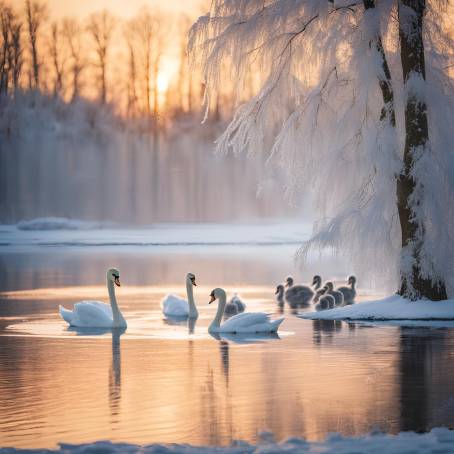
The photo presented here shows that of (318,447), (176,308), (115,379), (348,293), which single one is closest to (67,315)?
(176,308)

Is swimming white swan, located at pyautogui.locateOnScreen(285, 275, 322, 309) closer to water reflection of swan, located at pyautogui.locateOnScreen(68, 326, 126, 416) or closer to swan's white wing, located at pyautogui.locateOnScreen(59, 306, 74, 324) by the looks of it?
swan's white wing, located at pyautogui.locateOnScreen(59, 306, 74, 324)

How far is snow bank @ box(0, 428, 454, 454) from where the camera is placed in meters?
9.80

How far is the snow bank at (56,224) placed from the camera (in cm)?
7538

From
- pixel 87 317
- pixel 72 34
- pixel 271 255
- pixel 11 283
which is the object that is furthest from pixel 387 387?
pixel 72 34

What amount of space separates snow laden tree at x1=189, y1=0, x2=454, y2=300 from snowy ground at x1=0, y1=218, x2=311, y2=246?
43881 mm

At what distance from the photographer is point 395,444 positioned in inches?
394

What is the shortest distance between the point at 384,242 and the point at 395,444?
11442 millimetres

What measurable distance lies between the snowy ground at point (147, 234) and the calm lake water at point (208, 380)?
42999mm

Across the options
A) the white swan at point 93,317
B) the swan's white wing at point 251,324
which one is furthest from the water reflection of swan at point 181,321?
the swan's white wing at point 251,324

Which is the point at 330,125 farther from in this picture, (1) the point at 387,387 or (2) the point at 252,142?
(1) the point at 387,387

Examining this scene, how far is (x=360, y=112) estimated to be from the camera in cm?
2189

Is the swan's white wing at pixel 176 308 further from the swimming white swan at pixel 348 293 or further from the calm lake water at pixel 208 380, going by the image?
the swimming white swan at pixel 348 293

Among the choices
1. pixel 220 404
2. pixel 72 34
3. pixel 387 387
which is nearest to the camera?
pixel 220 404

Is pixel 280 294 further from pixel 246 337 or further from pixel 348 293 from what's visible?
pixel 246 337
